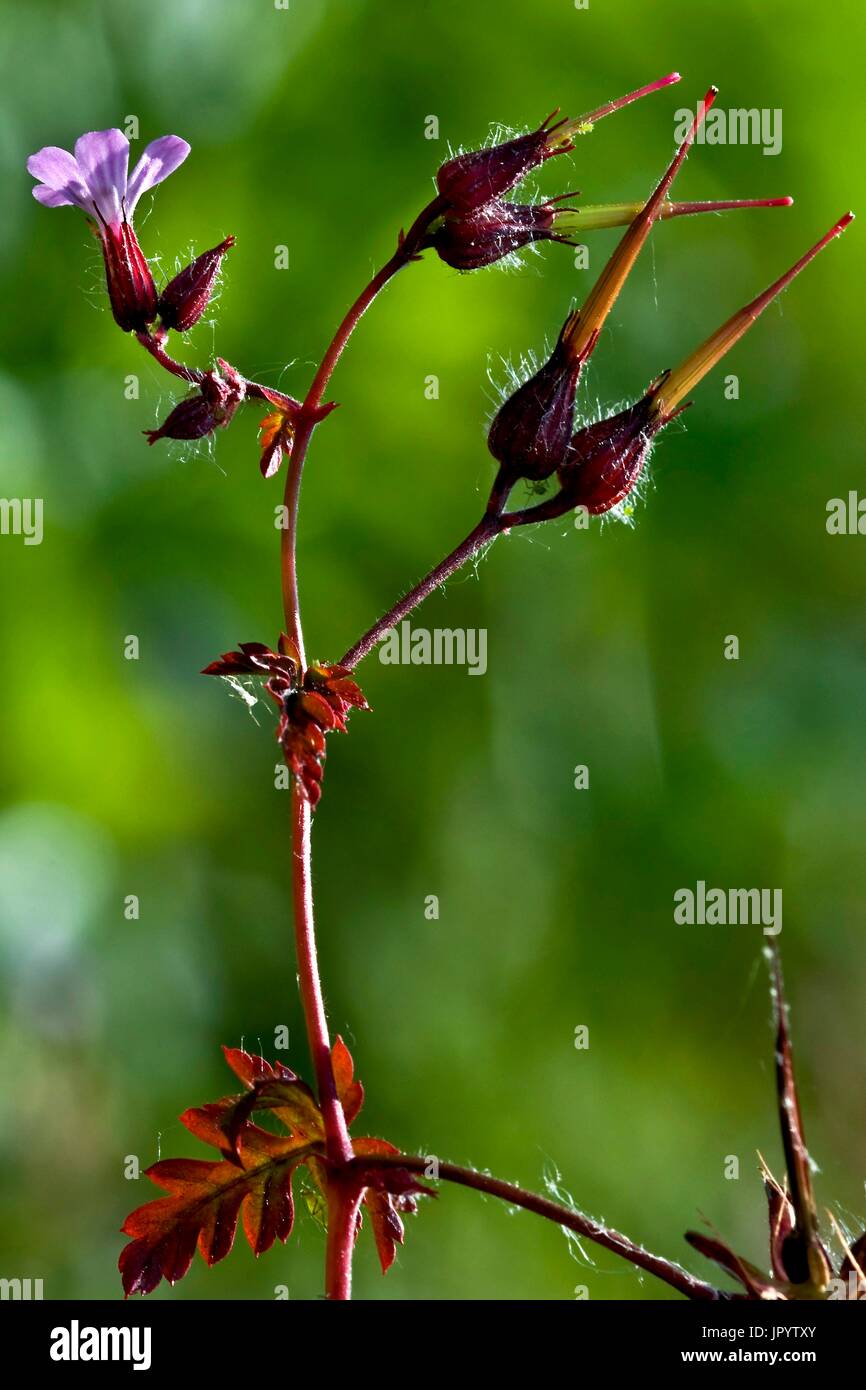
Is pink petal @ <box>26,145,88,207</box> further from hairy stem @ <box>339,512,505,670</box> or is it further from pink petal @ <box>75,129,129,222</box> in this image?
hairy stem @ <box>339,512,505,670</box>

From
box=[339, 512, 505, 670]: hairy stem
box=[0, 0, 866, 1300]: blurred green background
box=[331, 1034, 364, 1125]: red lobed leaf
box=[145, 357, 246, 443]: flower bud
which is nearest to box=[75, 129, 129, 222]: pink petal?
box=[145, 357, 246, 443]: flower bud

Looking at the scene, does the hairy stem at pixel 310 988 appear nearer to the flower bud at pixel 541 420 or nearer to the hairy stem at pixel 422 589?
the hairy stem at pixel 422 589

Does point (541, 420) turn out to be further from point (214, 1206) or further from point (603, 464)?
point (214, 1206)

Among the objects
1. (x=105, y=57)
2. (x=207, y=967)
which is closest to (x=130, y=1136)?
(x=207, y=967)

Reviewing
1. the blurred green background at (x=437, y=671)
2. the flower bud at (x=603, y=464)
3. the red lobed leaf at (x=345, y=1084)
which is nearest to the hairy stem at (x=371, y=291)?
the flower bud at (x=603, y=464)

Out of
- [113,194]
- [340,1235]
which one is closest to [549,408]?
[113,194]
